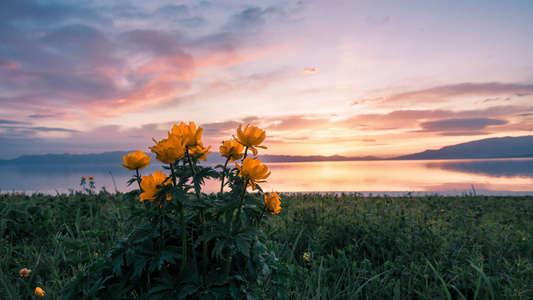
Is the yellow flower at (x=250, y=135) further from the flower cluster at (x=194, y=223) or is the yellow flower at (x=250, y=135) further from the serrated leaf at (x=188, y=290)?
the serrated leaf at (x=188, y=290)

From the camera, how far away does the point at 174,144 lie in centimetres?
139

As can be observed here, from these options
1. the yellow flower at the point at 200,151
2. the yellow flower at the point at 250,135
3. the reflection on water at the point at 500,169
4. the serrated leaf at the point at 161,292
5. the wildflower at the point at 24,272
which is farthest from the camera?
the reflection on water at the point at 500,169

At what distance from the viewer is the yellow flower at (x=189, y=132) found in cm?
151

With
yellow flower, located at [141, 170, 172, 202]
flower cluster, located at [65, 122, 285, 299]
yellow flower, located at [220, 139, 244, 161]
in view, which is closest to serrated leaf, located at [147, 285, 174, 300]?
flower cluster, located at [65, 122, 285, 299]

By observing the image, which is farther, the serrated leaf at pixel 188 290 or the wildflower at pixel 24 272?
the wildflower at pixel 24 272

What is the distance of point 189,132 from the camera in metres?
1.51

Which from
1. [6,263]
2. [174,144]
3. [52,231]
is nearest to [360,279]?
[174,144]

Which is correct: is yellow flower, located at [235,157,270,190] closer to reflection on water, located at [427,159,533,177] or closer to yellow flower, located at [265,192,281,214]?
yellow flower, located at [265,192,281,214]

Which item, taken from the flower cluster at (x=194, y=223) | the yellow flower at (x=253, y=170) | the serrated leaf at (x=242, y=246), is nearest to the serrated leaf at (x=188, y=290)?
the flower cluster at (x=194, y=223)

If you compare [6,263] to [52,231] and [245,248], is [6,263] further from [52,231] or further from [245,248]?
[245,248]

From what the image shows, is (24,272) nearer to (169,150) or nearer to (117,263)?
(117,263)

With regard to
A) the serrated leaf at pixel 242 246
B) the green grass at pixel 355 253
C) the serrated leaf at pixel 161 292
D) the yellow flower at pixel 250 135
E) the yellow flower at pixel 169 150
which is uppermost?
the yellow flower at pixel 250 135

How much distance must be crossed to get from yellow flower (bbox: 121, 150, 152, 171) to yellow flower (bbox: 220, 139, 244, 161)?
42 cm

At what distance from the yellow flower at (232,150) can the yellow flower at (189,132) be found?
0.62ft
